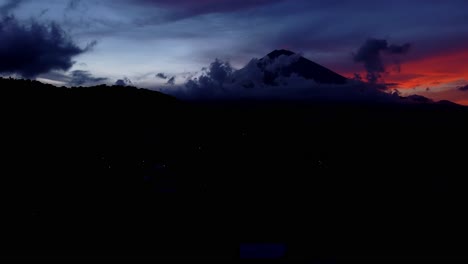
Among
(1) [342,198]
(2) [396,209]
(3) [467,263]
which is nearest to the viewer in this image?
(3) [467,263]

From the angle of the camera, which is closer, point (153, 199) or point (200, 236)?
point (200, 236)

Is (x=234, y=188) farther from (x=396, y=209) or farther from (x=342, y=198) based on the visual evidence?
(x=396, y=209)

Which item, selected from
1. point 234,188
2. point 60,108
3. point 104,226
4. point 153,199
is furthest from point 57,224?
point 60,108

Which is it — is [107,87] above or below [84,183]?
above

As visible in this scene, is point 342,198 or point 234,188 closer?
point 342,198

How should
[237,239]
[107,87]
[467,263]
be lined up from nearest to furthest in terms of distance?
[467,263], [237,239], [107,87]

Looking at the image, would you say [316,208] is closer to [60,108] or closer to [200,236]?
[200,236]

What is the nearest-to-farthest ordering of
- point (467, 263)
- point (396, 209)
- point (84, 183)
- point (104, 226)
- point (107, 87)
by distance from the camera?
point (467, 263) → point (104, 226) → point (396, 209) → point (84, 183) → point (107, 87)

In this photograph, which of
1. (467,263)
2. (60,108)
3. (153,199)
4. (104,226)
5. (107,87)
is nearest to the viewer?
(467,263)

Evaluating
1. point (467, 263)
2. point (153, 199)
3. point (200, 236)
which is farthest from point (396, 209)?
point (153, 199)
